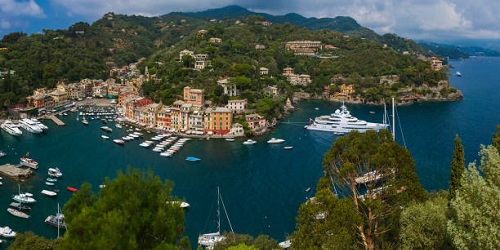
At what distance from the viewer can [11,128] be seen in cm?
2992

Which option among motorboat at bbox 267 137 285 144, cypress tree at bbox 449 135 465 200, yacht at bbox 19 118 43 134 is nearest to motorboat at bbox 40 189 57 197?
yacht at bbox 19 118 43 134

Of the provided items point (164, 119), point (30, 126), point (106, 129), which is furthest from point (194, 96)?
point (30, 126)

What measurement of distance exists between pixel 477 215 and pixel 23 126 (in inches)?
1318

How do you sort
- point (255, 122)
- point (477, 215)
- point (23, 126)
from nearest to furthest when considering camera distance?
point (477, 215) → point (23, 126) → point (255, 122)

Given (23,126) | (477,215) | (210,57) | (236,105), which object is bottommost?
(23,126)

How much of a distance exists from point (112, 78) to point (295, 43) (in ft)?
98.2

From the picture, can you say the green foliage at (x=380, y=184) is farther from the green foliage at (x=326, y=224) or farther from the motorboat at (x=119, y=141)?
the motorboat at (x=119, y=141)

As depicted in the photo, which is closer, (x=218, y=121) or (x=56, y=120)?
(x=218, y=121)

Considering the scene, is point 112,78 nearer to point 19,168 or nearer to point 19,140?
point 19,140

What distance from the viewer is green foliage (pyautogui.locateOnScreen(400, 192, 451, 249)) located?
682 centimetres

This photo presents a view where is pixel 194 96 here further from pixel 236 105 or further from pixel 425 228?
pixel 425 228

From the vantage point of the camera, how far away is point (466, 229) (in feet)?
19.9

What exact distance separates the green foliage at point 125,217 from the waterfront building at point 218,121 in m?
24.1

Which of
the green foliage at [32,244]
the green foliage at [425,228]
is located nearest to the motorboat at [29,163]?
the green foliage at [32,244]
